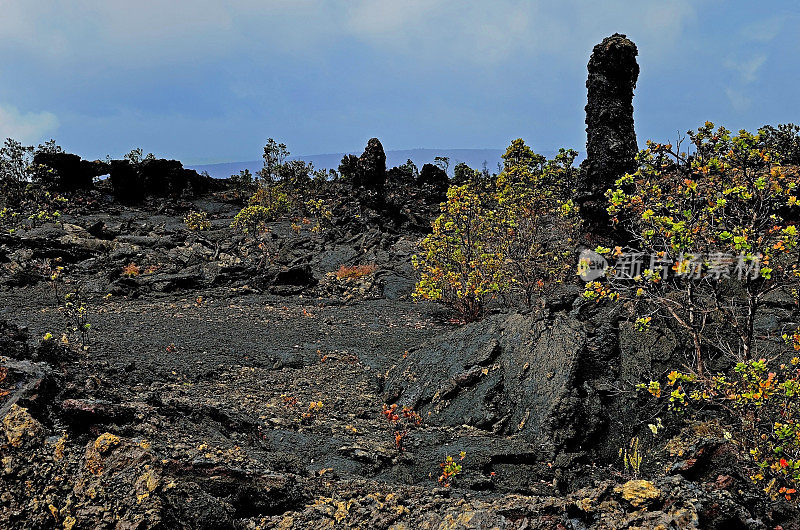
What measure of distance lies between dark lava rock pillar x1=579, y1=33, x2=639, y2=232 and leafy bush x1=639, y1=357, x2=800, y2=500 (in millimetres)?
7452

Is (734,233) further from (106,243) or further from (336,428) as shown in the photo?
(106,243)

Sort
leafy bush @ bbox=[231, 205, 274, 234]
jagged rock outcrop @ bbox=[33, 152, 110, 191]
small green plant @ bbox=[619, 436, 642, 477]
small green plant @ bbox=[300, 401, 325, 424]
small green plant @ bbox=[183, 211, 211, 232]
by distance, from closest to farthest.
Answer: small green plant @ bbox=[619, 436, 642, 477]
small green plant @ bbox=[300, 401, 325, 424]
leafy bush @ bbox=[231, 205, 274, 234]
small green plant @ bbox=[183, 211, 211, 232]
jagged rock outcrop @ bbox=[33, 152, 110, 191]

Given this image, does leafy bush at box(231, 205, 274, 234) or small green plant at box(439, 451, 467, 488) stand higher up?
leafy bush at box(231, 205, 274, 234)

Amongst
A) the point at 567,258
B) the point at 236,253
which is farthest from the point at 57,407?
the point at 236,253

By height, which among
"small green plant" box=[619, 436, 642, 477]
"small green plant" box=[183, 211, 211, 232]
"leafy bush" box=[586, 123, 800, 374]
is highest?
"small green plant" box=[183, 211, 211, 232]

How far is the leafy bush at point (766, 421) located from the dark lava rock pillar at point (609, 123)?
7.45 m

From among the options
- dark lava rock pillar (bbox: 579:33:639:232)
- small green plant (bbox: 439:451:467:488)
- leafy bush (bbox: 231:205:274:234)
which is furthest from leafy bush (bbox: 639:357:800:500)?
leafy bush (bbox: 231:205:274:234)

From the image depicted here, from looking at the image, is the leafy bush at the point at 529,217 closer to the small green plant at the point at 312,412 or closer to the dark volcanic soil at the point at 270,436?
the dark volcanic soil at the point at 270,436

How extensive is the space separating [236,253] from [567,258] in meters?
13.6

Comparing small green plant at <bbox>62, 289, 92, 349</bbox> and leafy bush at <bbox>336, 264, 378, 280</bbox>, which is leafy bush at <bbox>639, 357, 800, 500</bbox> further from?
leafy bush at <bbox>336, 264, 378, 280</bbox>

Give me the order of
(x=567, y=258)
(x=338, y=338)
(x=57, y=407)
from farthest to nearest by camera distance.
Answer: (x=567, y=258) → (x=338, y=338) → (x=57, y=407)

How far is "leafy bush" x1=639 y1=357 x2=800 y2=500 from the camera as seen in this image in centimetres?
392

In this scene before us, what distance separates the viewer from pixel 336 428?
614 centimetres

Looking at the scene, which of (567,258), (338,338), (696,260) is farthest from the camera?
(567,258)
